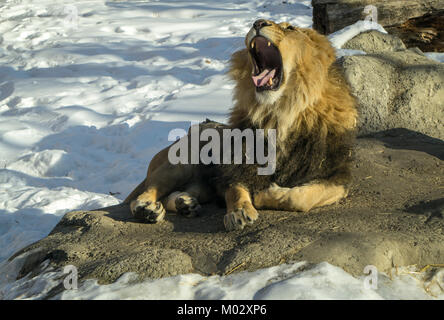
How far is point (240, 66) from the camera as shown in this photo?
419 cm

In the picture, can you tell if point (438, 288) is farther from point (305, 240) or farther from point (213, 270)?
point (213, 270)

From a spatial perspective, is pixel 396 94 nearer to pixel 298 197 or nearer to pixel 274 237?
pixel 298 197

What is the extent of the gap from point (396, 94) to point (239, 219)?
3.29m

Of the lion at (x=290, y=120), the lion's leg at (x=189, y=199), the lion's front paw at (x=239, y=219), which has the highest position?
the lion at (x=290, y=120)

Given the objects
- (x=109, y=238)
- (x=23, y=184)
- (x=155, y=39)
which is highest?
(x=155, y=39)

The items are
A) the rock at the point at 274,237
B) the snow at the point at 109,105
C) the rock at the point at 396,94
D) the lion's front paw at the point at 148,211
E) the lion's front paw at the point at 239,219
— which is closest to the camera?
the snow at the point at 109,105

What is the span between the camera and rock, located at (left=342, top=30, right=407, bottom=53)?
700cm

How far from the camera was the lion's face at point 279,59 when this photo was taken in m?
3.92

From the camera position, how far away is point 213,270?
3162 mm

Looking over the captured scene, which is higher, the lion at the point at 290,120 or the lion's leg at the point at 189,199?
the lion at the point at 290,120

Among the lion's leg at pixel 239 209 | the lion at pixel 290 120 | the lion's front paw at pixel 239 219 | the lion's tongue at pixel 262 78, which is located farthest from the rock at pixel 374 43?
the lion's front paw at pixel 239 219

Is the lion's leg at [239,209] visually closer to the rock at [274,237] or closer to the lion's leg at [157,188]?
the rock at [274,237]
